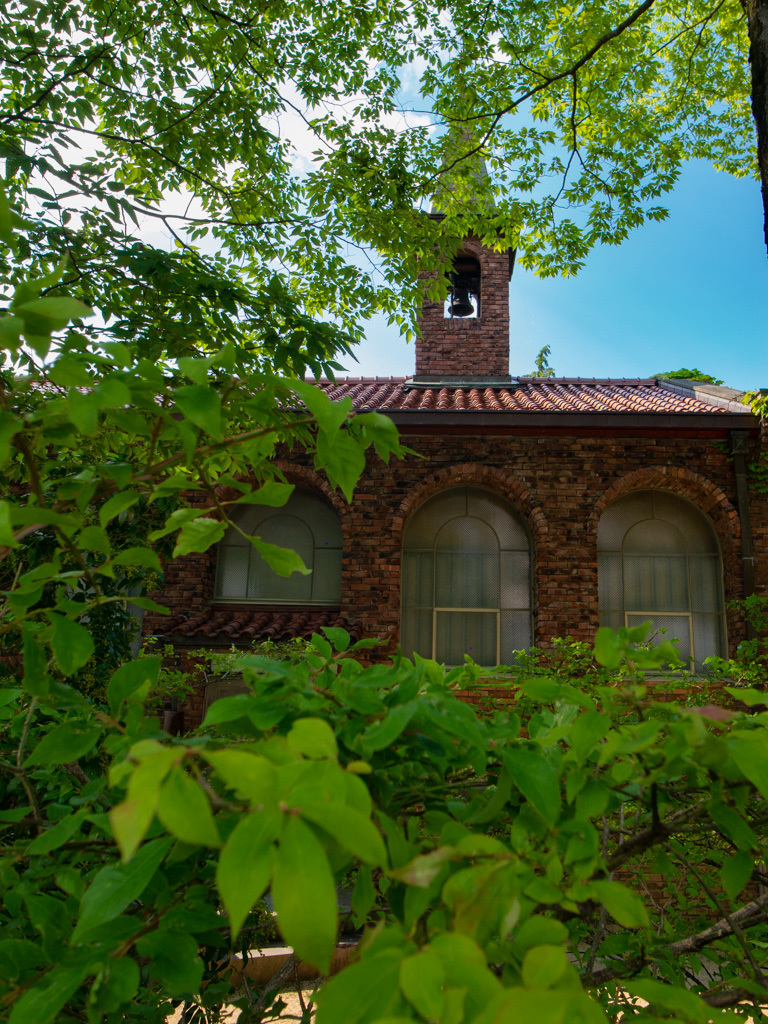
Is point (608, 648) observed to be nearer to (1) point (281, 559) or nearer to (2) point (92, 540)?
(1) point (281, 559)

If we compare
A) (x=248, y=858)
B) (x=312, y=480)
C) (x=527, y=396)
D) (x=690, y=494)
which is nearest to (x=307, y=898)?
(x=248, y=858)

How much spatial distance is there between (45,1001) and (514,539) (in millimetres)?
8787

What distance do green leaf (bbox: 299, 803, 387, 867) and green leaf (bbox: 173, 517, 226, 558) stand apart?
0.57m

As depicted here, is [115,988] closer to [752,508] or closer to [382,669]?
[382,669]

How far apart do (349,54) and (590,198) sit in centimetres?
293

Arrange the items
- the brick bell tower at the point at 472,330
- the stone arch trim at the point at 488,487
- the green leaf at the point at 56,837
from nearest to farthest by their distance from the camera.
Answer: the green leaf at the point at 56,837 < the stone arch trim at the point at 488,487 < the brick bell tower at the point at 472,330

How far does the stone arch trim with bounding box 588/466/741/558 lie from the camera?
28.8 ft

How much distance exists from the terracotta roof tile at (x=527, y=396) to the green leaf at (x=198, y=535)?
7518 millimetres

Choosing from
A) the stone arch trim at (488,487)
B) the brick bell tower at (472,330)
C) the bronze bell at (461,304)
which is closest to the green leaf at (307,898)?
the stone arch trim at (488,487)

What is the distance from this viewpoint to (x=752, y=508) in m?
8.77

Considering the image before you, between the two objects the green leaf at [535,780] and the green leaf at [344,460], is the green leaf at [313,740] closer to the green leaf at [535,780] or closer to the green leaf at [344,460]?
the green leaf at [535,780]

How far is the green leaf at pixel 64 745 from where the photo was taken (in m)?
0.98

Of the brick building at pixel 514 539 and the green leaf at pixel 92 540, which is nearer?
the green leaf at pixel 92 540

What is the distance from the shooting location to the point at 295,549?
9.46 m
